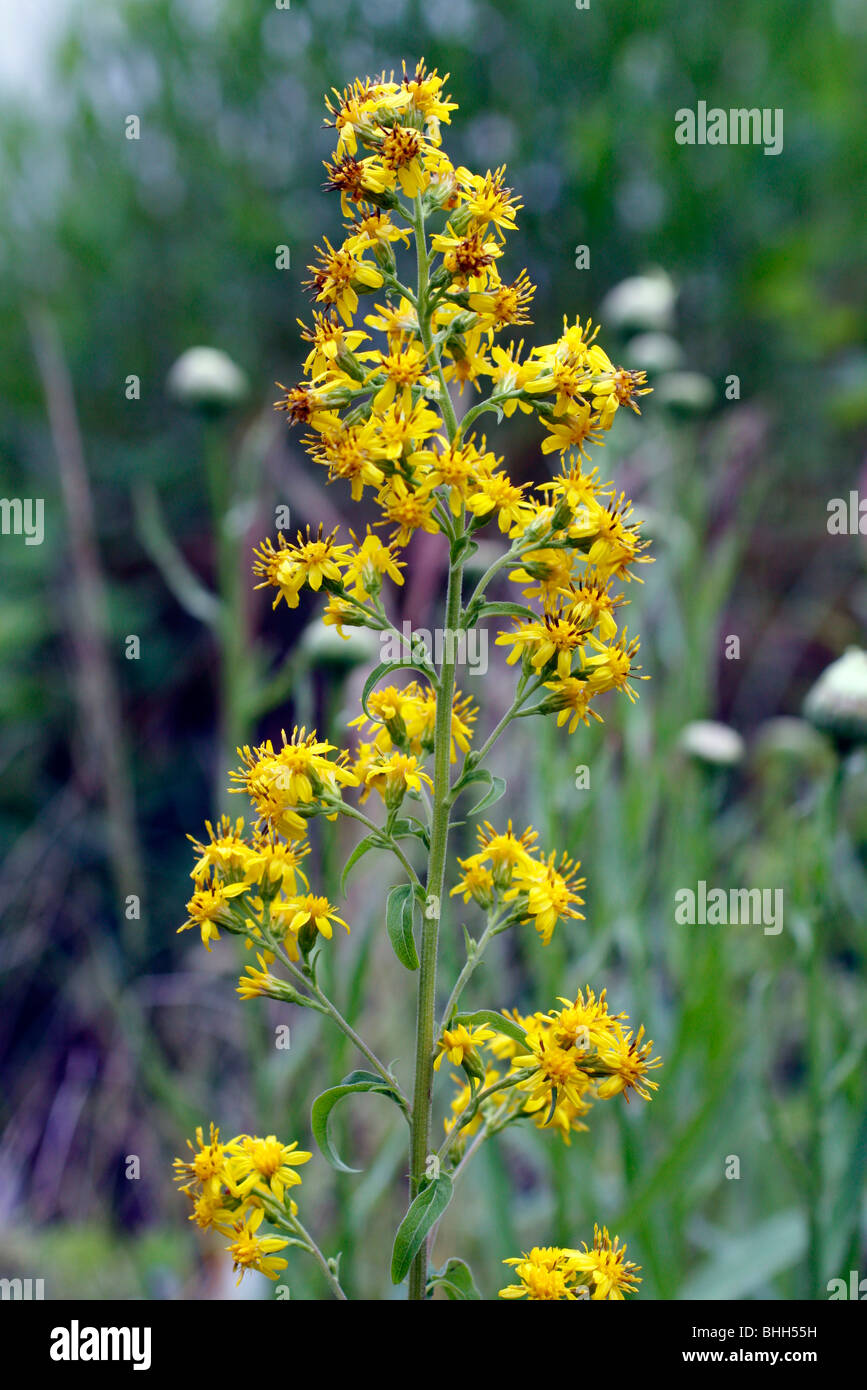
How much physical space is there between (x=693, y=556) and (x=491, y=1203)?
1165 mm

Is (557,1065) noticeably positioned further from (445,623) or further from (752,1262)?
(752,1262)

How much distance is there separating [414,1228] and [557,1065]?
5.9 inches

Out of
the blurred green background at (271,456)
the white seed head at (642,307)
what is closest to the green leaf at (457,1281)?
the blurred green background at (271,456)

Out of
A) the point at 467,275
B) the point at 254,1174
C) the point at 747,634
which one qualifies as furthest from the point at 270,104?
the point at 254,1174

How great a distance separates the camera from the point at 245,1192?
0.79 meters

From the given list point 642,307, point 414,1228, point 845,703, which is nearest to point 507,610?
point 414,1228

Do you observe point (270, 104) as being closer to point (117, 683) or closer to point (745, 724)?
point (117, 683)

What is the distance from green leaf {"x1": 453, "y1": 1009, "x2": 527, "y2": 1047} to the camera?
773 millimetres

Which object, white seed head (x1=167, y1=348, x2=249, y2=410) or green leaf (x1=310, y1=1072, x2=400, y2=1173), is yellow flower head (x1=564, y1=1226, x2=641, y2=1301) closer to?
green leaf (x1=310, y1=1072, x2=400, y2=1173)

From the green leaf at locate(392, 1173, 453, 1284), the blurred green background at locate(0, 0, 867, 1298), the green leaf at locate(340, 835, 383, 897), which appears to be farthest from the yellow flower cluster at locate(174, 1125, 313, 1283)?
the blurred green background at locate(0, 0, 867, 1298)

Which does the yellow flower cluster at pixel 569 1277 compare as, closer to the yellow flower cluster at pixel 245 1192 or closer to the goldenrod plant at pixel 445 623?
the goldenrod plant at pixel 445 623

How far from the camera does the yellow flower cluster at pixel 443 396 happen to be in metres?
0.78

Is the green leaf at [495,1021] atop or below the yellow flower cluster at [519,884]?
below

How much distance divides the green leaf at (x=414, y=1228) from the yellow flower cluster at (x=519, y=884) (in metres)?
0.20
